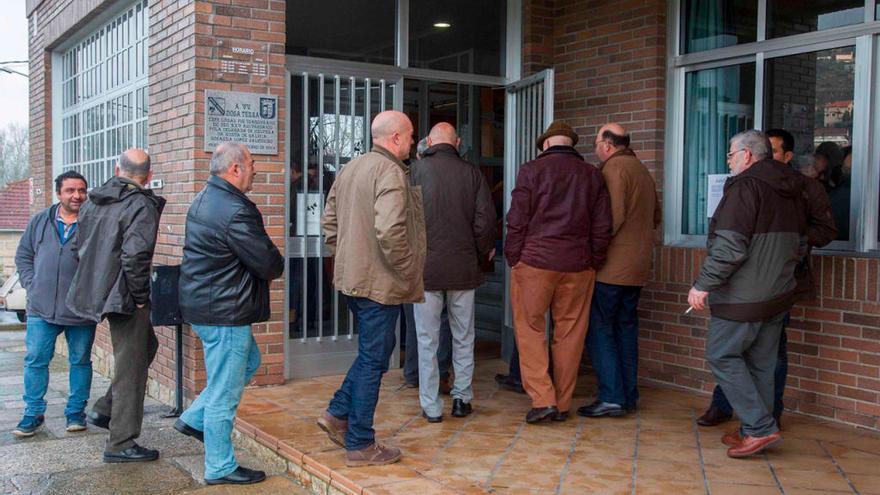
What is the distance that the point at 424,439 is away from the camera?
5020mm

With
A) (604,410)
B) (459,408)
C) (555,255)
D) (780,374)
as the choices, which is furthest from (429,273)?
(780,374)

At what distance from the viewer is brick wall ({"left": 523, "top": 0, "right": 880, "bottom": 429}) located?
5.22 meters

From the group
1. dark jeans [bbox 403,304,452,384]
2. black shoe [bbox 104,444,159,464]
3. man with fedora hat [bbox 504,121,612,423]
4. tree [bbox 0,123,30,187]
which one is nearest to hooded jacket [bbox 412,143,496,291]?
man with fedora hat [bbox 504,121,612,423]

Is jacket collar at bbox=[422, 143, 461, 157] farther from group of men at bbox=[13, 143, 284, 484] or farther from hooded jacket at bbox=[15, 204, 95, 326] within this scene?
hooded jacket at bbox=[15, 204, 95, 326]

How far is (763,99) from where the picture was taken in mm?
5996

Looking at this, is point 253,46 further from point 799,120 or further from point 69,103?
point 69,103

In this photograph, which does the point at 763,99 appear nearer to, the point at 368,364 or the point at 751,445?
the point at 751,445

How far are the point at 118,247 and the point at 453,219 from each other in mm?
2013

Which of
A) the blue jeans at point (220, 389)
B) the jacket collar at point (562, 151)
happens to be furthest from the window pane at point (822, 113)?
the blue jeans at point (220, 389)

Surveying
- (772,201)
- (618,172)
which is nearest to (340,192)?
(618,172)

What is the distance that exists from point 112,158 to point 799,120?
6.39m

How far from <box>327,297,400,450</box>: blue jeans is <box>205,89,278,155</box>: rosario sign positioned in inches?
80.9

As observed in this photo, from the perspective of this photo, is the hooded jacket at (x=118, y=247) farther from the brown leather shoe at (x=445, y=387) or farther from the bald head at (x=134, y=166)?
the brown leather shoe at (x=445, y=387)

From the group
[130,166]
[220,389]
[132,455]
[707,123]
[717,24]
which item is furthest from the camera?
[707,123]
